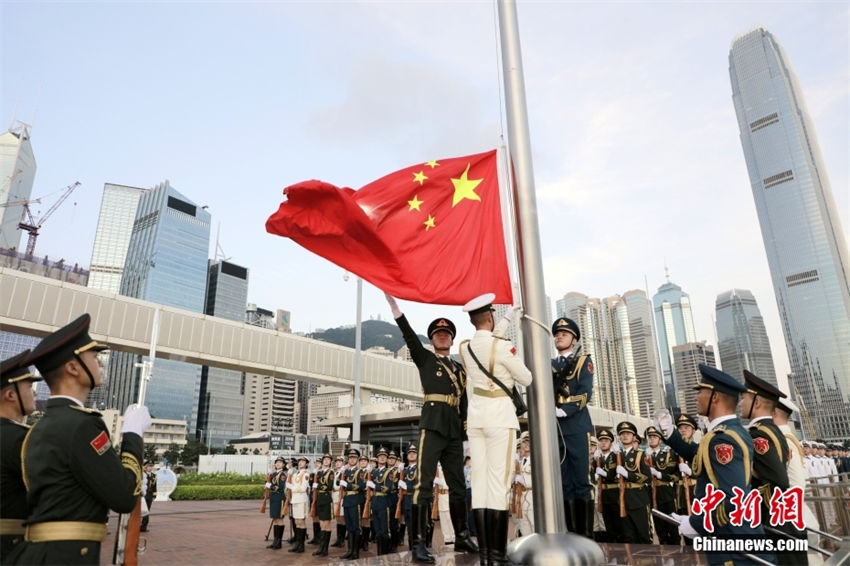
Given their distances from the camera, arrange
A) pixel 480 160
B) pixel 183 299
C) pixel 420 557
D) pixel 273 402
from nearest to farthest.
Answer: pixel 420 557, pixel 480 160, pixel 183 299, pixel 273 402

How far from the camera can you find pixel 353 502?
1063 cm

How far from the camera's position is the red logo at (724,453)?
3250 millimetres

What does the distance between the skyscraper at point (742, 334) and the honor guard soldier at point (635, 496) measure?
178 metres

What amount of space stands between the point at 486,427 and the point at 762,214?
152 m

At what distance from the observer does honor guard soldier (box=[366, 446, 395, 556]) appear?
10.4m

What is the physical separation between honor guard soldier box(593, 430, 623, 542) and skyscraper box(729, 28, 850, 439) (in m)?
133

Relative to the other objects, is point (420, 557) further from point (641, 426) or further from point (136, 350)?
point (641, 426)

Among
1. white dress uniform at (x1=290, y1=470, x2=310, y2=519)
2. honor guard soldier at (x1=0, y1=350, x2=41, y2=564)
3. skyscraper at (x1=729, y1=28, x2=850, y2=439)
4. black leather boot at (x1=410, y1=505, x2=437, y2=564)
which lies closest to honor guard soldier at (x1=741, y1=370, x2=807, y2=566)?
black leather boot at (x1=410, y1=505, x2=437, y2=564)

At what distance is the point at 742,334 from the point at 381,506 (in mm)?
189217

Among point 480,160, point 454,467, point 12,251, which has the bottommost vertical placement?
point 454,467

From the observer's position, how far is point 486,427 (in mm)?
4102

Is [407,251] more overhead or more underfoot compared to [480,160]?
more underfoot

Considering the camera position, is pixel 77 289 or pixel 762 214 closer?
pixel 77 289

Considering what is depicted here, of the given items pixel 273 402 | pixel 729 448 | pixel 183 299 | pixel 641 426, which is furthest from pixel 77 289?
pixel 273 402
